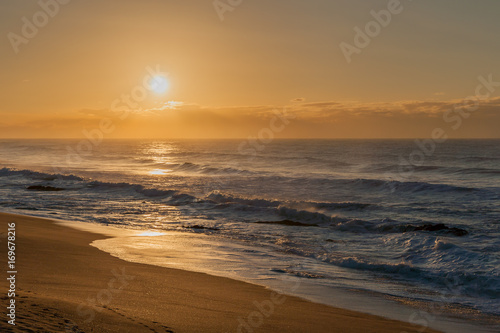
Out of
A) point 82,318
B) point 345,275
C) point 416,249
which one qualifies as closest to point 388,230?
point 416,249

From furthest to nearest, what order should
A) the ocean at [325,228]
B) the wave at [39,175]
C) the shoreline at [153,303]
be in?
the wave at [39,175] < the ocean at [325,228] < the shoreline at [153,303]

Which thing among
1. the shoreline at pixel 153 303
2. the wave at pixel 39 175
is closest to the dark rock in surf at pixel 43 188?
the wave at pixel 39 175

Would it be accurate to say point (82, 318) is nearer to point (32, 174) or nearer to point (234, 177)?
point (234, 177)

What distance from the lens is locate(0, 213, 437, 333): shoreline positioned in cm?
594

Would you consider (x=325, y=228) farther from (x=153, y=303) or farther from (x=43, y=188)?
(x=43, y=188)

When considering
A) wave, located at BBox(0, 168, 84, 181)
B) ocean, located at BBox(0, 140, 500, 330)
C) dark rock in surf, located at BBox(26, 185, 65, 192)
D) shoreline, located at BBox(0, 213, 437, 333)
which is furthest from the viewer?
wave, located at BBox(0, 168, 84, 181)

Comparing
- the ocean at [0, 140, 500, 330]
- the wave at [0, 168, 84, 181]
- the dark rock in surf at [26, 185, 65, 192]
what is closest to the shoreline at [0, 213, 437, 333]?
the ocean at [0, 140, 500, 330]

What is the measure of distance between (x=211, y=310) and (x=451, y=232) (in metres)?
13.3

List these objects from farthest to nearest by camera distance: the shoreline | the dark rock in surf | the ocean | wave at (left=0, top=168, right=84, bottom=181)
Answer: wave at (left=0, top=168, right=84, bottom=181) → the dark rock in surf → the ocean → the shoreline

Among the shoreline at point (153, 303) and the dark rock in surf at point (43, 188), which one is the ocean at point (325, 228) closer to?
the dark rock in surf at point (43, 188)

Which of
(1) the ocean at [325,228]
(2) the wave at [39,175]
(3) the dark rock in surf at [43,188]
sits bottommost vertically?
(1) the ocean at [325,228]

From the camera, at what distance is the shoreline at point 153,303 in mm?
5941

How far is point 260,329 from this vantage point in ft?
21.2

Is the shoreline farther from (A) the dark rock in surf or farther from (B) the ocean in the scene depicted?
(A) the dark rock in surf
